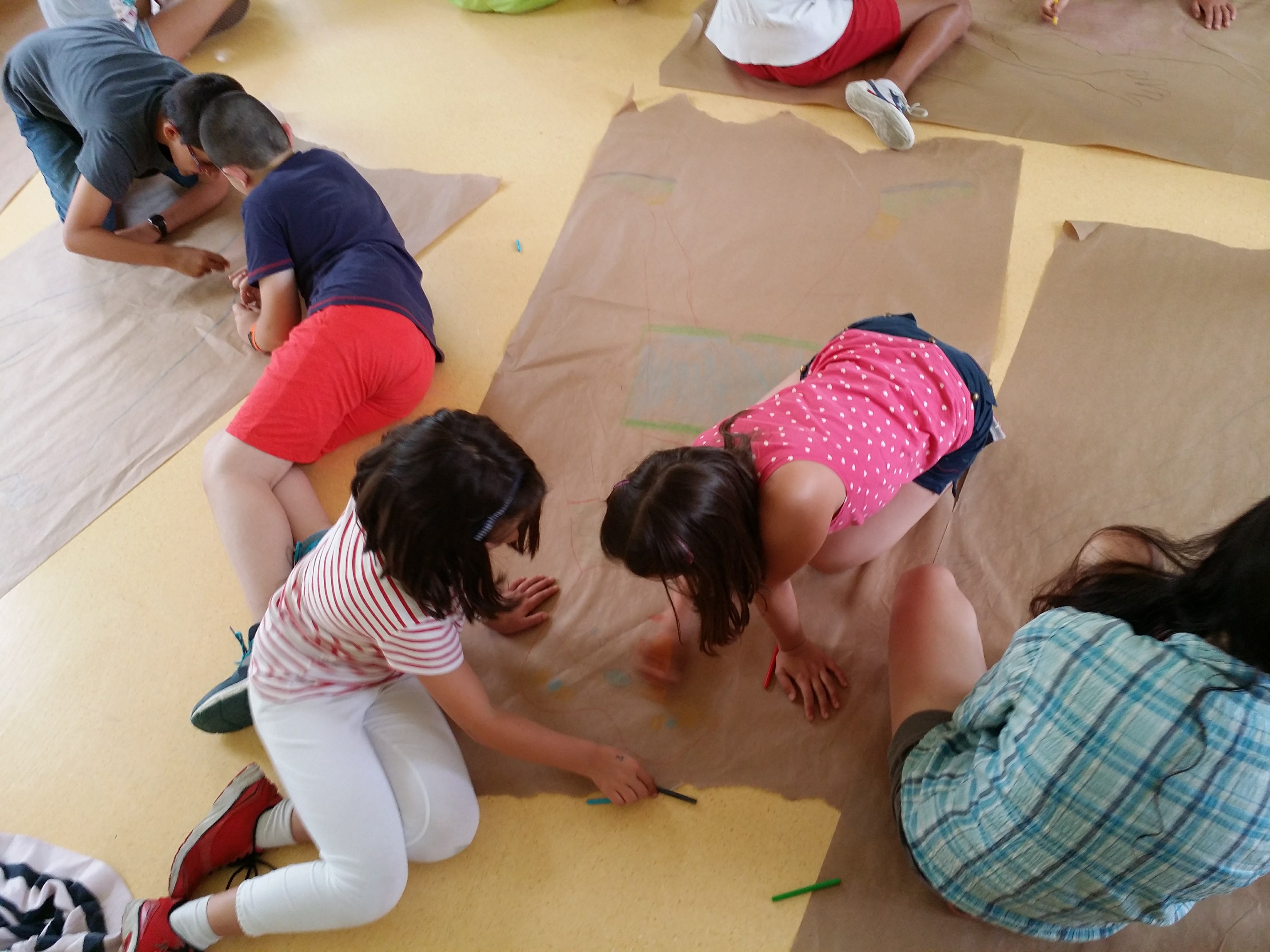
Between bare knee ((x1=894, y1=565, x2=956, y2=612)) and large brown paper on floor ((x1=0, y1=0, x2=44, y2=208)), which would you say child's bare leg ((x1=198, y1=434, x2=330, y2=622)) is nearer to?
bare knee ((x1=894, y1=565, x2=956, y2=612))

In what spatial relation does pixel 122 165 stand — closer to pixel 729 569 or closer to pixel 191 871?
pixel 191 871

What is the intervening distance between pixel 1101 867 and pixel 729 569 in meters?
0.45

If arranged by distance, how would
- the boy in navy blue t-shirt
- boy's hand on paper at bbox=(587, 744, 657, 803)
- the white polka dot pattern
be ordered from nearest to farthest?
the white polka dot pattern → boy's hand on paper at bbox=(587, 744, 657, 803) → the boy in navy blue t-shirt

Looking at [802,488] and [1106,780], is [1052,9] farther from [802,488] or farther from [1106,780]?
[1106,780]

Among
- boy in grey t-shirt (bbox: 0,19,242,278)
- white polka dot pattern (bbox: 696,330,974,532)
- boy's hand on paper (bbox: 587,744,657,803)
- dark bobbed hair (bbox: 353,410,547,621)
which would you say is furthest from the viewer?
boy in grey t-shirt (bbox: 0,19,242,278)

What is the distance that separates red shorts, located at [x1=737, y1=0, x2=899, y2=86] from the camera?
6.12 ft

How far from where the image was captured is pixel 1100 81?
72.6 inches

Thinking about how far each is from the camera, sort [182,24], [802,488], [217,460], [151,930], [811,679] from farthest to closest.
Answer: [182,24]
[217,460]
[811,679]
[151,930]
[802,488]

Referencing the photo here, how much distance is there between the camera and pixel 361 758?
106 cm

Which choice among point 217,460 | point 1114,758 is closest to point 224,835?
point 217,460

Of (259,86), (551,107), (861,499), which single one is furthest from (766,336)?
(259,86)

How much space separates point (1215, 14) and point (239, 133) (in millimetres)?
2131

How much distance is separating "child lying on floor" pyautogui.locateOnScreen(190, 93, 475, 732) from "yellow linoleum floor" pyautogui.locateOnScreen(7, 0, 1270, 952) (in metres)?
0.09

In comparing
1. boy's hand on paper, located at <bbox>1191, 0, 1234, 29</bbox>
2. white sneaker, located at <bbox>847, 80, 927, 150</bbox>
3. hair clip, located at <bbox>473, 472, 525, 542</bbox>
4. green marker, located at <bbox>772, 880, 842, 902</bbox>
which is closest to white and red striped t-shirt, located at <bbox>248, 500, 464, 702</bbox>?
hair clip, located at <bbox>473, 472, 525, 542</bbox>
